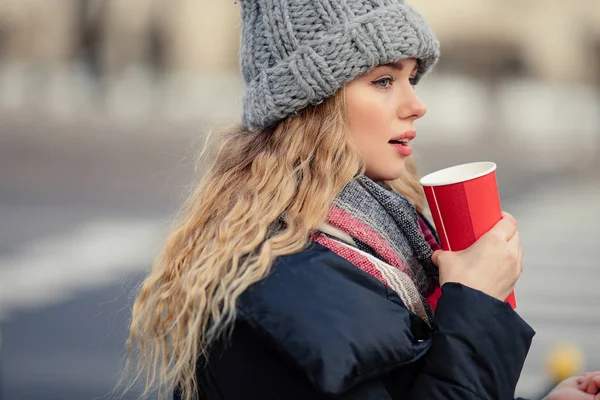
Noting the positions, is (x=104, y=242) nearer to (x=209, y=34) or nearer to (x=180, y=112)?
(x=180, y=112)

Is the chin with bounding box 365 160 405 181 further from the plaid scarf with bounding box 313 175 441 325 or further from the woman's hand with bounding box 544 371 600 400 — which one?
the woman's hand with bounding box 544 371 600 400

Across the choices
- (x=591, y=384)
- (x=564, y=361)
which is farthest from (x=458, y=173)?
(x=564, y=361)

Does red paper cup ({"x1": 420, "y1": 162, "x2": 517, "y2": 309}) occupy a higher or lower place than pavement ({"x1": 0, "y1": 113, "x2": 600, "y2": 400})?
higher

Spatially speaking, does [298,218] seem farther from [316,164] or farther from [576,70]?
[576,70]

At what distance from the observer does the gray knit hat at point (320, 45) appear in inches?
70.9

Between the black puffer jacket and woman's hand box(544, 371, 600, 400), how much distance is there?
0.96 ft

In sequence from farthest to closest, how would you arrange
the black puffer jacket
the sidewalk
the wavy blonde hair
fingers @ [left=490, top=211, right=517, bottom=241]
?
the sidewalk < fingers @ [left=490, top=211, right=517, bottom=241] < the wavy blonde hair < the black puffer jacket

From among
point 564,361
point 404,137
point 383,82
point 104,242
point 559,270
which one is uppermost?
point 383,82

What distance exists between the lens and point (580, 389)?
1.84 metres

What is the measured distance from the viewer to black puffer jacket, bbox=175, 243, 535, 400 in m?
1.49

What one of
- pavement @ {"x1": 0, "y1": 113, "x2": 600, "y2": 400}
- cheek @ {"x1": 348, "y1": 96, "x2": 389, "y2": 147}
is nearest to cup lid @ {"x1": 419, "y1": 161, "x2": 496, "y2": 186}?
cheek @ {"x1": 348, "y1": 96, "x2": 389, "y2": 147}

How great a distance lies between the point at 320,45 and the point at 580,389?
103 centimetres

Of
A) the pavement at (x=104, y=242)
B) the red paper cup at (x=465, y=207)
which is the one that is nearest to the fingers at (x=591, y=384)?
the red paper cup at (x=465, y=207)

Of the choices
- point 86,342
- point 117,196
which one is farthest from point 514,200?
point 86,342
